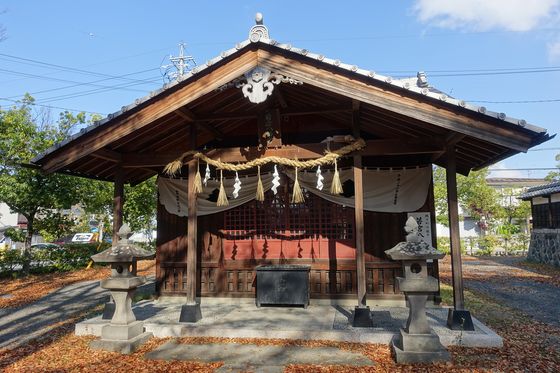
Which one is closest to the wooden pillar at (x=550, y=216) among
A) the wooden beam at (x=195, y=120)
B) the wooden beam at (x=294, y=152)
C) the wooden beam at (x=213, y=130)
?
the wooden beam at (x=294, y=152)

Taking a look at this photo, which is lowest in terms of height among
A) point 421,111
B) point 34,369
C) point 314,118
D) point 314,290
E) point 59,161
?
point 34,369

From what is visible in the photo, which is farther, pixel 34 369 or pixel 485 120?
pixel 485 120

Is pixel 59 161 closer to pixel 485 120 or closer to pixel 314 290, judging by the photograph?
pixel 314 290

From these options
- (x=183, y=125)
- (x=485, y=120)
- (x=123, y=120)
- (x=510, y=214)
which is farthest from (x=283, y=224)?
(x=510, y=214)

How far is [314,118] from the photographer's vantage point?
9602 mm

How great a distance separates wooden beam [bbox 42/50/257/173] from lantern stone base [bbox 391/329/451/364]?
17.3 feet

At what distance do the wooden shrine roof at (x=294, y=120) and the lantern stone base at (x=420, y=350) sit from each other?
3.32 meters

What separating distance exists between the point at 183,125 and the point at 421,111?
5237 millimetres

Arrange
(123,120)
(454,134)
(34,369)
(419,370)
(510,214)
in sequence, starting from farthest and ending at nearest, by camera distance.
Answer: (510,214), (123,120), (454,134), (34,369), (419,370)

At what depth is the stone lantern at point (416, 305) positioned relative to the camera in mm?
5617

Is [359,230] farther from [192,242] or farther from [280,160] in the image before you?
[192,242]

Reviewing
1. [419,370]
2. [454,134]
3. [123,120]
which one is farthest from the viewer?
[123,120]

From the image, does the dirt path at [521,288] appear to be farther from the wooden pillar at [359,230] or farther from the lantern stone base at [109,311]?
the lantern stone base at [109,311]

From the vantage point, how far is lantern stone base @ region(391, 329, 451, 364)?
5.57m
